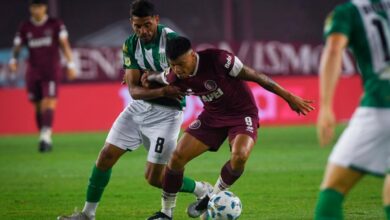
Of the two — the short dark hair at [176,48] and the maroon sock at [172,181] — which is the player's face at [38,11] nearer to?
the maroon sock at [172,181]

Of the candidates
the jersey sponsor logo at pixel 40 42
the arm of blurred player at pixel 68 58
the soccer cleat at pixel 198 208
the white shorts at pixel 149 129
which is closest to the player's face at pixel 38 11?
the jersey sponsor logo at pixel 40 42

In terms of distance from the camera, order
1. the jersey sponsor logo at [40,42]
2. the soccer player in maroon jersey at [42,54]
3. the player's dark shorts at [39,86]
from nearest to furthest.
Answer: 1. the soccer player in maroon jersey at [42,54]
2. the player's dark shorts at [39,86]
3. the jersey sponsor logo at [40,42]

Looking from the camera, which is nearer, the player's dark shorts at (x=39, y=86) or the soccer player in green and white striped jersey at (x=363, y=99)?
the soccer player in green and white striped jersey at (x=363, y=99)

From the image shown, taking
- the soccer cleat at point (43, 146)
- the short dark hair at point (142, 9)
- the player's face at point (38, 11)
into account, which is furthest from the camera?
the player's face at point (38, 11)

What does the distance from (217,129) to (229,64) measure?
2.22 ft

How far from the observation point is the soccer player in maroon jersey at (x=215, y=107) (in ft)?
25.3

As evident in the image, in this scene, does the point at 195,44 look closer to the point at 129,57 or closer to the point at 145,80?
the point at 129,57

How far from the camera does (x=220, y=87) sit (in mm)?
8070

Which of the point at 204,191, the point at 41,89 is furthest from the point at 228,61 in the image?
the point at 41,89

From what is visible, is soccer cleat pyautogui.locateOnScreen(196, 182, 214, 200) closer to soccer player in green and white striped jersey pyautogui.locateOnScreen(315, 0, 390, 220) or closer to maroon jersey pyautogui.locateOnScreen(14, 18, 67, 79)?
soccer player in green and white striped jersey pyautogui.locateOnScreen(315, 0, 390, 220)

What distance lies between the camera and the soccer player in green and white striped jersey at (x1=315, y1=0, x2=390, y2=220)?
17.6 feet

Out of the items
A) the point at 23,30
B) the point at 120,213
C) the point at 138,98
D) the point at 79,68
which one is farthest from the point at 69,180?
the point at 79,68

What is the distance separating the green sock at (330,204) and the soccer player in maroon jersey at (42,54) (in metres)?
10.5

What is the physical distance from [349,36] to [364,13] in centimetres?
18
